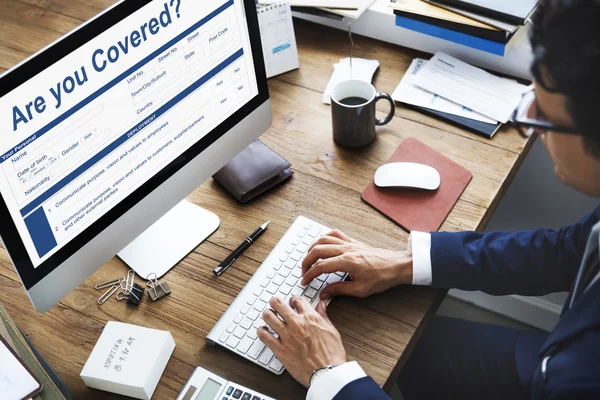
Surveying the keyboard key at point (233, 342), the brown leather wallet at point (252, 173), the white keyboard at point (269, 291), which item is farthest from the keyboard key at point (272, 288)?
the brown leather wallet at point (252, 173)

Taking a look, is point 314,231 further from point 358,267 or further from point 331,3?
point 331,3

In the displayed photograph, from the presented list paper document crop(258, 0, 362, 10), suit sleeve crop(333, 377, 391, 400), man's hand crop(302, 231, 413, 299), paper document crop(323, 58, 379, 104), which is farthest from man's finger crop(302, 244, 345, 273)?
paper document crop(258, 0, 362, 10)

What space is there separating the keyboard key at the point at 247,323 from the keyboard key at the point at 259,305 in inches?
0.9

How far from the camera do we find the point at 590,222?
110 cm

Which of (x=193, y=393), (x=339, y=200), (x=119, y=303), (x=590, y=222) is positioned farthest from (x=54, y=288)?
(x=590, y=222)

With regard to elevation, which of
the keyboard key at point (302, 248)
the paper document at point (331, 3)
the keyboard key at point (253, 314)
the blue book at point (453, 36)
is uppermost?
the paper document at point (331, 3)

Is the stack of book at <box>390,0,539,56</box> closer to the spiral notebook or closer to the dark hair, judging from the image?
the spiral notebook

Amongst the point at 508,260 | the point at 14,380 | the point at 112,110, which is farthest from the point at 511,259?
the point at 14,380

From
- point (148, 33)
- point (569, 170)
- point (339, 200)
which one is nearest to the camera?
point (569, 170)

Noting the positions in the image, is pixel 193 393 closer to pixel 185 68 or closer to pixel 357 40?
pixel 185 68

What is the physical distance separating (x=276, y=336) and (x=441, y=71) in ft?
2.47

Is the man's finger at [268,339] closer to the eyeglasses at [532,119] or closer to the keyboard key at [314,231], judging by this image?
the keyboard key at [314,231]

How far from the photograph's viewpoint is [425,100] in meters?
1.43

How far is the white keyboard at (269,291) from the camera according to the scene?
1056 millimetres
